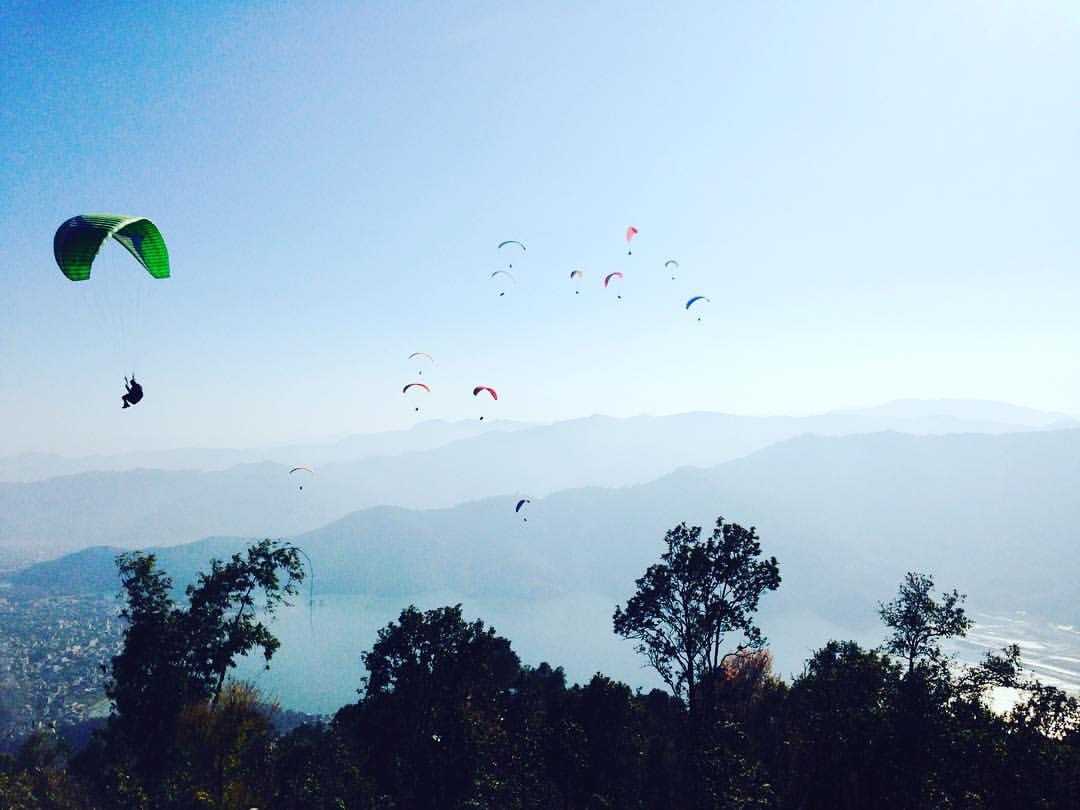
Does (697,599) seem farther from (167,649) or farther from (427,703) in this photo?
(167,649)

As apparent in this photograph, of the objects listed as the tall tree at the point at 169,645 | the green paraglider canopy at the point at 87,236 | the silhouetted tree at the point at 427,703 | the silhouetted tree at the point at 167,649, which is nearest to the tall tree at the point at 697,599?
the silhouetted tree at the point at 427,703

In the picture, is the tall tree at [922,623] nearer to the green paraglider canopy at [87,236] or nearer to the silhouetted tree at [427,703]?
the silhouetted tree at [427,703]

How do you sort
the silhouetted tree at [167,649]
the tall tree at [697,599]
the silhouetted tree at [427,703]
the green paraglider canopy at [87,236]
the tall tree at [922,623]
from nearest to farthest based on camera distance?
1. the green paraglider canopy at [87,236]
2. the silhouetted tree at [427,703]
3. the silhouetted tree at [167,649]
4. the tall tree at [697,599]
5. the tall tree at [922,623]

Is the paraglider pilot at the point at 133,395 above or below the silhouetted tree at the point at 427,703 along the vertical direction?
above

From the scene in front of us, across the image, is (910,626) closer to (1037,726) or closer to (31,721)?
(1037,726)

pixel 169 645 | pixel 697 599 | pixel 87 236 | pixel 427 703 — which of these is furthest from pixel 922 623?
pixel 87 236

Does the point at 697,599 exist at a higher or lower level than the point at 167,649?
lower

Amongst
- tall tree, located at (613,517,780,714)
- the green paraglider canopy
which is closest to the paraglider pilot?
the green paraglider canopy

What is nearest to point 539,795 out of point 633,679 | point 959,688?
point 959,688
